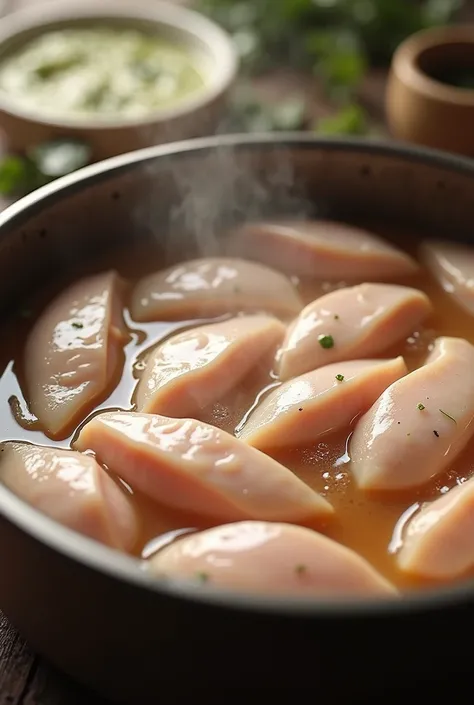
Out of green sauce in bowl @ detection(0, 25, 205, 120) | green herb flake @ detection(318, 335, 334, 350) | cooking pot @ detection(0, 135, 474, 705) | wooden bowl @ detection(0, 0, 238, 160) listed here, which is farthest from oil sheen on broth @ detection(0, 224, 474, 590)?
green sauce in bowl @ detection(0, 25, 205, 120)

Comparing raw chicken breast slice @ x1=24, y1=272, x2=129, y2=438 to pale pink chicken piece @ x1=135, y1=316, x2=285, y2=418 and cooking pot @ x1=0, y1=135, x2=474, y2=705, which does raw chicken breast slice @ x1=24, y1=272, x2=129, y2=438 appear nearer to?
pale pink chicken piece @ x1=135, y1=316, x2=285, y2=418

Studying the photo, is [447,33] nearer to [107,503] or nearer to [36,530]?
[107,503]

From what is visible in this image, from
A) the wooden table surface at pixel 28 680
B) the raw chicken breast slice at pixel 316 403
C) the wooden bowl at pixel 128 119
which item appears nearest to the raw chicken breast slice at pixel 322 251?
the raw chicken breast slice at pixel 316 403

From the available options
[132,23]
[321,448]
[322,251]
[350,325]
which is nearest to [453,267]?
[322,251]

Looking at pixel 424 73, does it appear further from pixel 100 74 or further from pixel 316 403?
pixel 316 403

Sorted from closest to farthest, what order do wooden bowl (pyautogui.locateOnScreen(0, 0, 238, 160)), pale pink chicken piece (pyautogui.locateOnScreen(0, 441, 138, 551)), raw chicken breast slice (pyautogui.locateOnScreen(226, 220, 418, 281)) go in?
pale pink chicken piece (pyautogui.locateOnScreen(0, 441, 138, 551)) < raw chicken breast slice (pyautogui.locateOnScreen(226, 220, 418, 281)) < wooden bowl (pyautogui.locateOnScreen(0, 0, 238, 160))

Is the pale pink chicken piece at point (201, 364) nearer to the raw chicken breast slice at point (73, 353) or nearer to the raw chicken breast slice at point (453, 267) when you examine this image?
the raw chicken breast slice at point (73, 353)
